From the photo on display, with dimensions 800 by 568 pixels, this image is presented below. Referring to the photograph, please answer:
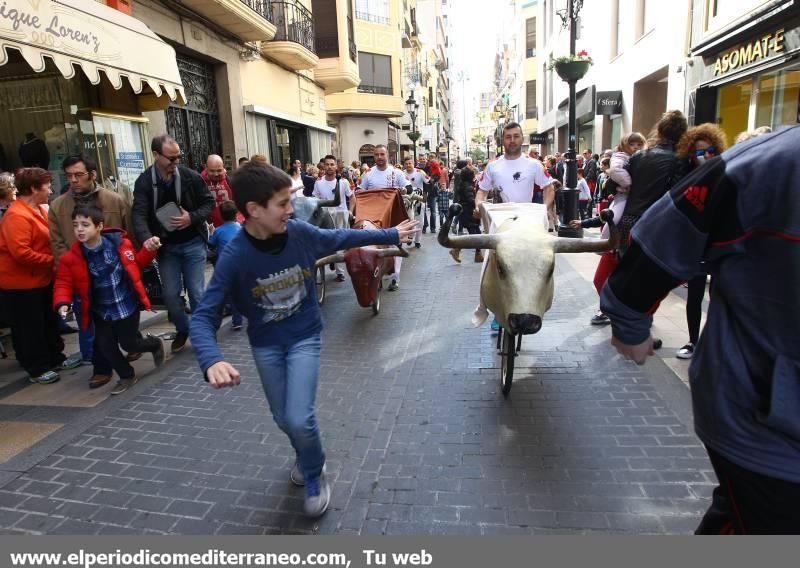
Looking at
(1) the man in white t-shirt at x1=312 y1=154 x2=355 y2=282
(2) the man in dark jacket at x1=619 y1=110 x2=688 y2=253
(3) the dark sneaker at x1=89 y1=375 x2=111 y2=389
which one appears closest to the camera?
(2) the man in dark jacket at x1=619 y1=110 x2=688 y2=253

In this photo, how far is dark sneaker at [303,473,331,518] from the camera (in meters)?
3.10

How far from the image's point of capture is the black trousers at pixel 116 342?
506 cm

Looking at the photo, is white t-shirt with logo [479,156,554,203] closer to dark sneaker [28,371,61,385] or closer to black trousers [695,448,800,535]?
black trousers [695,448,800,535]

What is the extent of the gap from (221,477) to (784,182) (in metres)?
3.40

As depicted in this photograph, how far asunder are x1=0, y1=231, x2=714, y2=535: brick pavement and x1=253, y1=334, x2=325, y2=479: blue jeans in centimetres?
41

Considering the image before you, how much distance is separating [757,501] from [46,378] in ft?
19.3

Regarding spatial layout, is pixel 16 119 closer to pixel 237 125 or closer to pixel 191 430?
pixel 237 125

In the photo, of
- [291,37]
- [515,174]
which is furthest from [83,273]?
[291,37]

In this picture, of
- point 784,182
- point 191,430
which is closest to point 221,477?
point 191,430

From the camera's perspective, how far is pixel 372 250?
605 cm

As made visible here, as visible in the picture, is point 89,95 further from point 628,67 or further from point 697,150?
point 628,67

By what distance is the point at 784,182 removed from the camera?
145 centimetres

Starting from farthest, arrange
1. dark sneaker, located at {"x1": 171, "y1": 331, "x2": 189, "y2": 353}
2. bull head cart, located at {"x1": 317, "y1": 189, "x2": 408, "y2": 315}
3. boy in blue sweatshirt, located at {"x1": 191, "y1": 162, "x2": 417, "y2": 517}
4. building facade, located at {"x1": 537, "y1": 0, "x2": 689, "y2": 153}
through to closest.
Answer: building facade, located at {"x1": 537, "y1": 0, "x2": 689, "y2": 153} → bull head cart, located at {"x1": 317, "y1": 189, "x2": 408, "y2": 315} → dark sneaker, located at {"x1": 171, "y1": 331, "x2": 189, "y2": 353} → boy in blue sweatshirt, located at {"x1": 191, "y1": 162, "x2": 417, "y2": 517}

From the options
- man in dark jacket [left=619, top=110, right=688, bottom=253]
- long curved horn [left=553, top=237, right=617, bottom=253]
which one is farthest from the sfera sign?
long curved horn [left=553, top=237, right=617, bottom=253]
